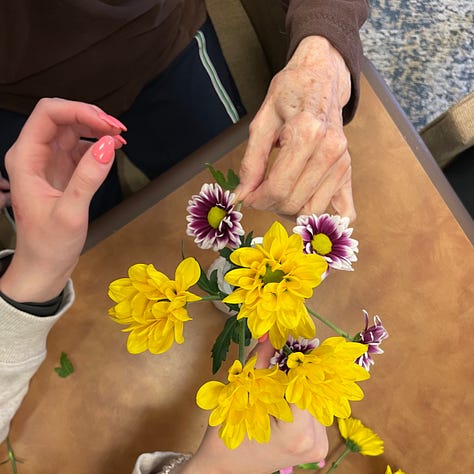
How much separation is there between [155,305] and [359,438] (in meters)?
0.38

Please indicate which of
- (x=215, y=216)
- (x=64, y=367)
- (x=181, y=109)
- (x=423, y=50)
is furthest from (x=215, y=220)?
(x=423, y=50)

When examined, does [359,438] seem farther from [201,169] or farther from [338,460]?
[201,169]

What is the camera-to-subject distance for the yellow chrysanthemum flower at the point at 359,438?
61 centimetres

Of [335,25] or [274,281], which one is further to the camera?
[335,25]

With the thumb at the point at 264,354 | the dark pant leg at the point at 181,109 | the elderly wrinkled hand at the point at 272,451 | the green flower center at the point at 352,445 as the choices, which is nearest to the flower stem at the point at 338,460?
the green flower center at the point at 352,445

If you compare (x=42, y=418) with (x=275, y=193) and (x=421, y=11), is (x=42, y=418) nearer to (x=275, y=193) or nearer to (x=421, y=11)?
(x=275, y=193)

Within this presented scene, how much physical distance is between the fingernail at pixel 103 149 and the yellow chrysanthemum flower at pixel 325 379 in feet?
0.77

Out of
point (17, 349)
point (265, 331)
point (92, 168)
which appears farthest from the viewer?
point (17, 349)

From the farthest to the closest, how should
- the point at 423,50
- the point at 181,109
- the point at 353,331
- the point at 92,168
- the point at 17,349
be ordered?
the point at 423,50
the point at 181,109
the point at 353,331
the point at 17,349
the point at 92,168

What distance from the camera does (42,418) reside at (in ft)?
2.10

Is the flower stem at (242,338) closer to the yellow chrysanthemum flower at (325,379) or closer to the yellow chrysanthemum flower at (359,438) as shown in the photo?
the yellow chrysanthemum flower at (325,379)

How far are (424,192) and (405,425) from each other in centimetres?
31

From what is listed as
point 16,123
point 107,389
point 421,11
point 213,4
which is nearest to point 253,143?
point 107,389

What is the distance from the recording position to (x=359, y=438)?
0.61 meters
